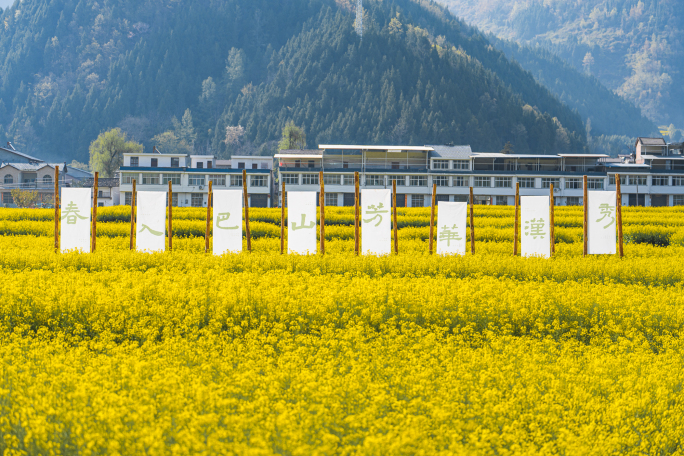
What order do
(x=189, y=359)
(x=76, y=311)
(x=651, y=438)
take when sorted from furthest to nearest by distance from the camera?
(x=76, y=311)
(x=189, y=359)
(x=651, y=438)

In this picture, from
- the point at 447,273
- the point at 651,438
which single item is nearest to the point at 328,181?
the point at 447,273

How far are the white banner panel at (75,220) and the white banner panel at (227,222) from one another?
224 inches

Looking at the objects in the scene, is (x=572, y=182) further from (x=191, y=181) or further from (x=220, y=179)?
(x=191, y=181)

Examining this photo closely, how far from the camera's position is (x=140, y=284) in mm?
14555

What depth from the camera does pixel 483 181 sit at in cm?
8619

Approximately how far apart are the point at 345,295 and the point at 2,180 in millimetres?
95511

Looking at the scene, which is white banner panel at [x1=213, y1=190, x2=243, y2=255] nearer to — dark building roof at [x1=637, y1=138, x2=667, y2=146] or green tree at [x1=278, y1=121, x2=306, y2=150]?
dark building roof at [x1=637, y1=138, x2=667, y2=146]

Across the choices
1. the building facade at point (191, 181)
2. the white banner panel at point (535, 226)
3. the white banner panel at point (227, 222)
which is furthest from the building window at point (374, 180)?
the white banner panel at point (227, 222)

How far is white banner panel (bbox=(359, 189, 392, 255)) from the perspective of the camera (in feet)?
77.3

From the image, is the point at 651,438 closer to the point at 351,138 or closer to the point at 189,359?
the point at 189,359

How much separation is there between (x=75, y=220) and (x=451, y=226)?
1712 centimetres

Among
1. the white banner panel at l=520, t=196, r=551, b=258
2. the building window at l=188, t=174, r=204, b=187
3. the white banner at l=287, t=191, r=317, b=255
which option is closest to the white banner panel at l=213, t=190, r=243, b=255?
the white banner at l=287, t=191, r=317, b=255

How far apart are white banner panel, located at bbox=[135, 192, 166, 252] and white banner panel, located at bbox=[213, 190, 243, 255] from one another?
2.64 meters

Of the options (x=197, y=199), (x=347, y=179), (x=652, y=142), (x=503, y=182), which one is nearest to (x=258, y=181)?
(x=197, y=199)
